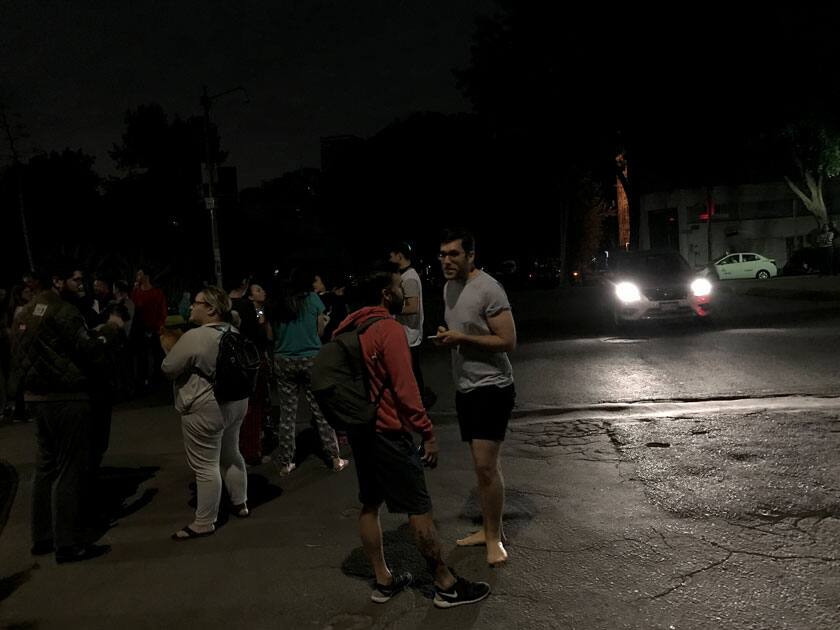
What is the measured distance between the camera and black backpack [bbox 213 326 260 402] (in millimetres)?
4934

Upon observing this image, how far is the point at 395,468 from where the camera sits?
3.72 meters

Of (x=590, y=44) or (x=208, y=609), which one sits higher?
(x=590, y=44)

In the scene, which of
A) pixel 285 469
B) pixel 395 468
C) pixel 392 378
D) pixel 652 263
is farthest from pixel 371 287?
pixel 652 263

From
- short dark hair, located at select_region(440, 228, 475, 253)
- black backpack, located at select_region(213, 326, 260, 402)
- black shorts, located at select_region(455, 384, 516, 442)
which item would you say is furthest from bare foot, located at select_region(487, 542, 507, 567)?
black backpack, located at select_region(213, 326, 260, 402)

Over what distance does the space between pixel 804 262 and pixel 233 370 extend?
38.5 m

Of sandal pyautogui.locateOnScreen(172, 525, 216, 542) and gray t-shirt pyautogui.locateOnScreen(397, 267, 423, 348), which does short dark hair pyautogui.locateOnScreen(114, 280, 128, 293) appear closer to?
gray t-shirt pyautogui.locateOnScreen(397, 267, 423, 348)

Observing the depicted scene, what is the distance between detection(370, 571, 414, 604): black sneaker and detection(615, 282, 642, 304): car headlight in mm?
10816

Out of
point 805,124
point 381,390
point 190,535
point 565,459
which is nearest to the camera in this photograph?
point 381,390

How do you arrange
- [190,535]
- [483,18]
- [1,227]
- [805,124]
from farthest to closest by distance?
[1,227] → [805,124] → [483,18] → [190,535]

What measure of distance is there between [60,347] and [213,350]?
37.1 inches

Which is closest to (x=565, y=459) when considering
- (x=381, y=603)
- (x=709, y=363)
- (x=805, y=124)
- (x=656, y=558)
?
(x=656, y=558)

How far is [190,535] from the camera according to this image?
5.12m

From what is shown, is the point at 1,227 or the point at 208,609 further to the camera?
the point at 1,227

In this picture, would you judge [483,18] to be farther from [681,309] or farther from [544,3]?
[681,309]
